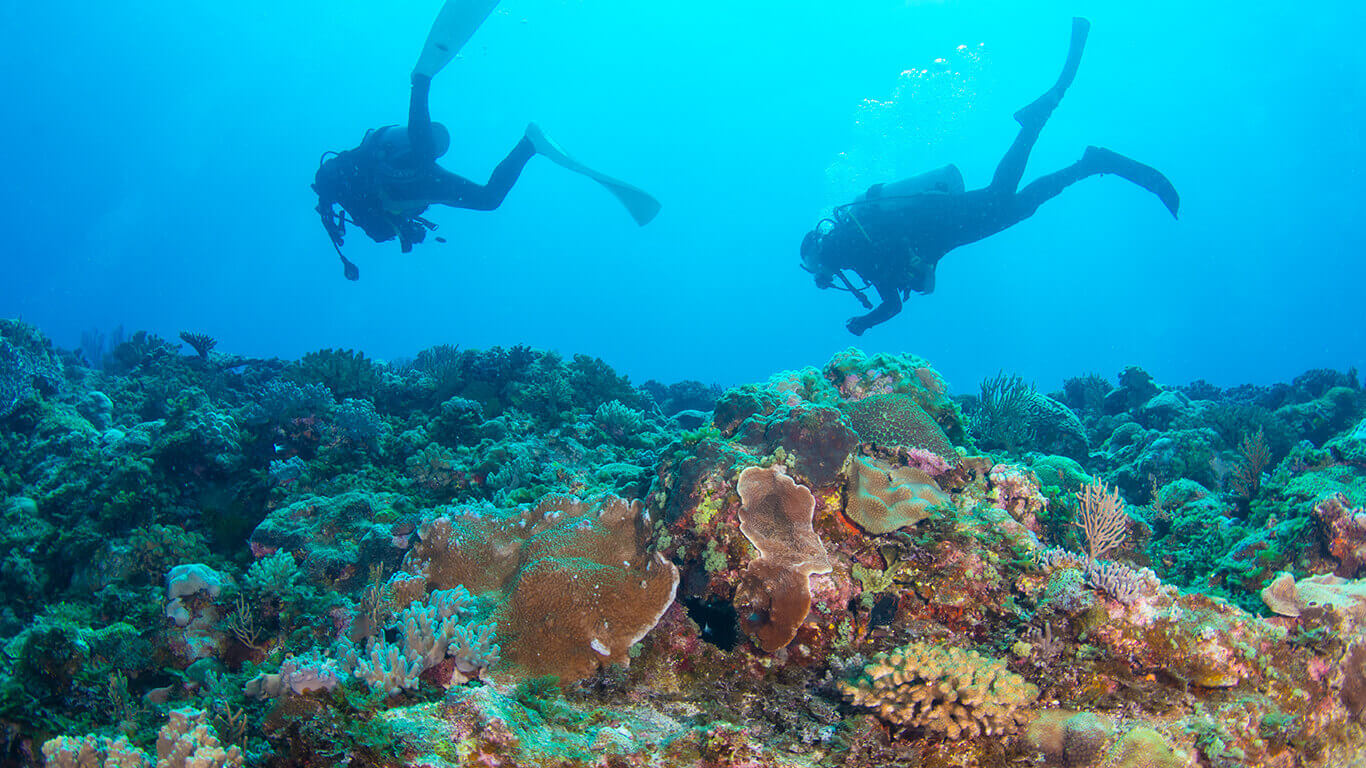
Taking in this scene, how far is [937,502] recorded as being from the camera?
413cm

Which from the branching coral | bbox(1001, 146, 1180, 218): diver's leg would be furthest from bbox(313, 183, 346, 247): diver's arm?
→ bbox(1001, 146, 1180, 218): diver's leg

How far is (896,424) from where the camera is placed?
5.04 metres

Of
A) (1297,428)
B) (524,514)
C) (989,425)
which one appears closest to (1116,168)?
(1297,428)

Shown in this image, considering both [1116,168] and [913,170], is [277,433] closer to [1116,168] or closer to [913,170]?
[1116,168]

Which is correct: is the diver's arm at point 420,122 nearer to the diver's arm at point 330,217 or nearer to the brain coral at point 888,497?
the diver's arm at point 330,217

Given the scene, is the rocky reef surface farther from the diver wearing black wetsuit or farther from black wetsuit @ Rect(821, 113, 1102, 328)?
black wetsuit @ Rect(821, 113, 1102, 328)

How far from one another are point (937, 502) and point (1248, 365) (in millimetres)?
168769

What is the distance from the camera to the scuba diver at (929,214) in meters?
12.4

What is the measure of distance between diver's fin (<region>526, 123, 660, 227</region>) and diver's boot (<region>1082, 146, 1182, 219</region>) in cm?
1012

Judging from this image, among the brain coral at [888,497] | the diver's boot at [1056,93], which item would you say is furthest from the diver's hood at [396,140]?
the diver's boot at [1056,93]

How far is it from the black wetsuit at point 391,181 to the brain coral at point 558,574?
31.8 ft

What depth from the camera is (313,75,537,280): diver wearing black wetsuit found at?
11.4 m

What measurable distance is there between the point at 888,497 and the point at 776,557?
1076mm

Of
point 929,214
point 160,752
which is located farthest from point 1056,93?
point 160,752
